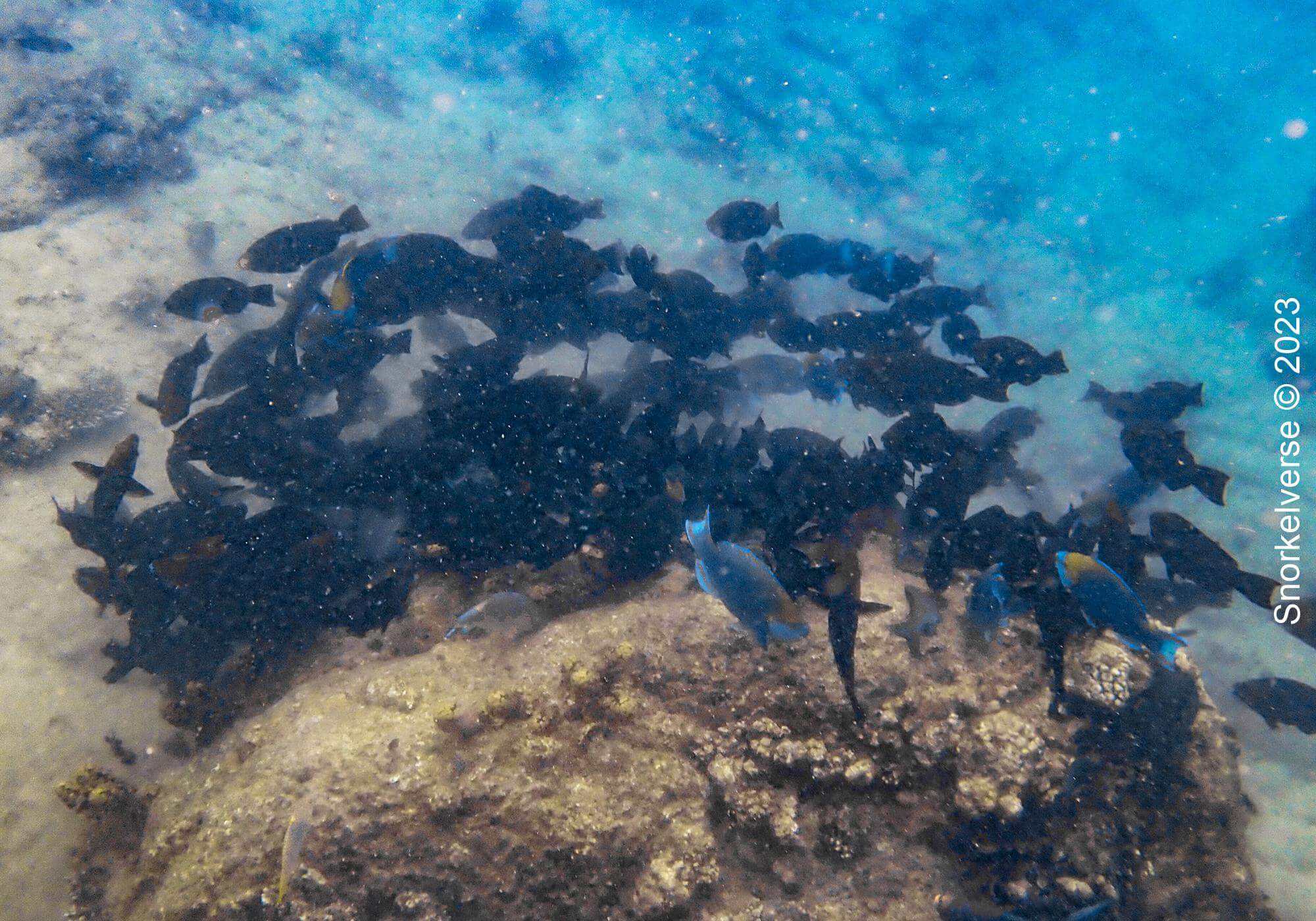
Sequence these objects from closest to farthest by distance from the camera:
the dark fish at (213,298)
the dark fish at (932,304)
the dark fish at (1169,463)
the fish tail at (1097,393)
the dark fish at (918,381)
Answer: the dark fish at (213,298) → the dark fish at (1169,463) → the dark fish at (918,381) → the dark fish at (932,304) → the fish tail at (1097,393)

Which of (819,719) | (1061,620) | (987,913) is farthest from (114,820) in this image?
(1061,620)

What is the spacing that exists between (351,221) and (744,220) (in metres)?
4.90

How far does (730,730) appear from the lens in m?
3.21

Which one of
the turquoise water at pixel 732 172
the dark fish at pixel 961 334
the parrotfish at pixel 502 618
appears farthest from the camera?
the dark fish at pixel 961 334

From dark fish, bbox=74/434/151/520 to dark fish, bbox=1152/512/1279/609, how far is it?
8.56m

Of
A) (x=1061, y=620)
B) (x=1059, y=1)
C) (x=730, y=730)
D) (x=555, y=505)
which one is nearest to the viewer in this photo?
(x=730, y=730)

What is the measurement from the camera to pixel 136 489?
4.93 meters

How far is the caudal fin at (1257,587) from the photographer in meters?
4.76

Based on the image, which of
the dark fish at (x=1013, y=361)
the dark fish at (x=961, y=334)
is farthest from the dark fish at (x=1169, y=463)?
the dark fish at (x=961, y=334)

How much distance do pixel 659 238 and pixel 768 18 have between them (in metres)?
13.5

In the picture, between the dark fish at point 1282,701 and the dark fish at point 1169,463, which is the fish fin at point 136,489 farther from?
the dark fish at point 1282,701

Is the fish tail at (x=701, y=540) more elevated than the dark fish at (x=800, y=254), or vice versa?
the dark fish at (x=800, y=254)

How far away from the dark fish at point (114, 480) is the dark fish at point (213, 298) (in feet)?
5.42

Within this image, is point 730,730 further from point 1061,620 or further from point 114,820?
point 114,820
